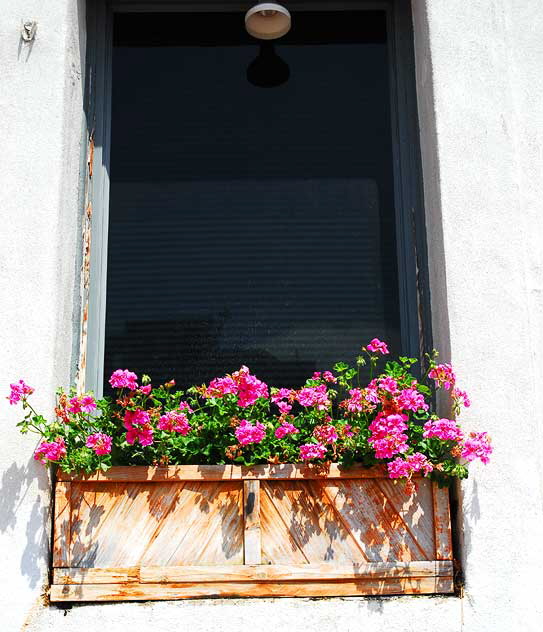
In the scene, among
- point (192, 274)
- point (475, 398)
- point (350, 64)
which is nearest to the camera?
point (475, 398)

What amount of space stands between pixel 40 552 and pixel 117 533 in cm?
27

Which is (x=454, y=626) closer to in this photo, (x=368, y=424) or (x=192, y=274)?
(x=368, y=424)

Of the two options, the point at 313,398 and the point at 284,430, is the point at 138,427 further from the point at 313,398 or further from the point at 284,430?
the point at 313,398

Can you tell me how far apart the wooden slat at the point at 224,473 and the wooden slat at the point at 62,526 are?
47 millimetres

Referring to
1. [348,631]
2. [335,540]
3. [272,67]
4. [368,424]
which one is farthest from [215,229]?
[348,631]

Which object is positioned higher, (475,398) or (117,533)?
(475,398)

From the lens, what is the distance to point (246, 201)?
4008mm

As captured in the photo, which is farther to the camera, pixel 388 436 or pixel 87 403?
pixel 87 403

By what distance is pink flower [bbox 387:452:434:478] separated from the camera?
301 centimetres

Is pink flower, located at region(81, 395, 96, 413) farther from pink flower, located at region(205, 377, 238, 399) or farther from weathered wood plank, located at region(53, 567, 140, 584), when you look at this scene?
weathered wood plank, located at region(53, 567, 140, 584)

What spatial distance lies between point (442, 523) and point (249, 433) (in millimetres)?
733

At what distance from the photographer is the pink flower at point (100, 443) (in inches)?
120

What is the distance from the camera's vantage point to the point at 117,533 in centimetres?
312

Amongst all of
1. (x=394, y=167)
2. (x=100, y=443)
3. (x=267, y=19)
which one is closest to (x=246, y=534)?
(x=100, y=443)
